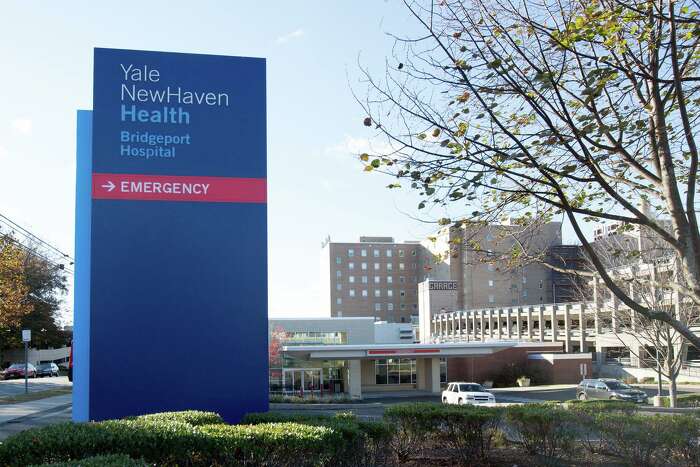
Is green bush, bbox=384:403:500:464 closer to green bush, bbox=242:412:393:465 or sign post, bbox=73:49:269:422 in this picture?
green bush, bbox=242:412:393:465

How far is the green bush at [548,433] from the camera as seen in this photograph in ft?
36.6

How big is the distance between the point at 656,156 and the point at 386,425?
5.16 m

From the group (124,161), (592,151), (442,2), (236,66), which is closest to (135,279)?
(124,161)

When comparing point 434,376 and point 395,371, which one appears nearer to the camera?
point 434,376

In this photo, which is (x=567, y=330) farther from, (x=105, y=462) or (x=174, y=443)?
(x=105, y=462)

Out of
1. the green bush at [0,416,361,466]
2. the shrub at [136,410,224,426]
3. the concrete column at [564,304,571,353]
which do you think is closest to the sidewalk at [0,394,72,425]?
the shrub at [136,410,224,426]

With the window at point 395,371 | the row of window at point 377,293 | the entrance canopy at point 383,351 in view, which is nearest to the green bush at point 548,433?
the entrance canopy at point 383,351

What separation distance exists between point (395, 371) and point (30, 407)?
99.3 ft

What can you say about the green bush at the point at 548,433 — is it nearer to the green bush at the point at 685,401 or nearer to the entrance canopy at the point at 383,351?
the green bush at the point at 685,401

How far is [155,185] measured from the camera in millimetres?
10875

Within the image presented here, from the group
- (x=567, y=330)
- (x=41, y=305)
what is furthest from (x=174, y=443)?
(x=41, y=305)

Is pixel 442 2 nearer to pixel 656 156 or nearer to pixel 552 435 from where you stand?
pixel 656 156

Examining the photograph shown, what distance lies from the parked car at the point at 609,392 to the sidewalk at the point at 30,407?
27.0m

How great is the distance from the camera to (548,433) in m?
11.2
